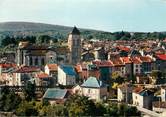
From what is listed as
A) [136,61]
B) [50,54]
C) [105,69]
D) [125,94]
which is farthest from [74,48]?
[125,94]

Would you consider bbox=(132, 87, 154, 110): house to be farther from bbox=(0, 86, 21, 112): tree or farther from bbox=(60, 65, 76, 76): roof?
bbox=(60, 65, 76, 76): roof

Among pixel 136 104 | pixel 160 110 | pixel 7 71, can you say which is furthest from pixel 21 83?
pixel 160 110

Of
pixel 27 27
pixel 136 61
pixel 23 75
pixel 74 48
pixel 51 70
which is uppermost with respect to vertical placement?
pixel 74 48

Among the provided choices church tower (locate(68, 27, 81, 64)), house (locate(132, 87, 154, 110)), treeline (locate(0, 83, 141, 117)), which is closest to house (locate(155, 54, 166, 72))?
church tower (locate(68, 27, 81, 64))

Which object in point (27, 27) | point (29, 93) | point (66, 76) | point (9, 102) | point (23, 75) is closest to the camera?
point (9, 102)

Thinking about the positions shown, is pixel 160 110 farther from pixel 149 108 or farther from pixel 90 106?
pixel 90 106

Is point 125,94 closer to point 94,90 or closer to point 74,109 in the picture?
point 94,90
